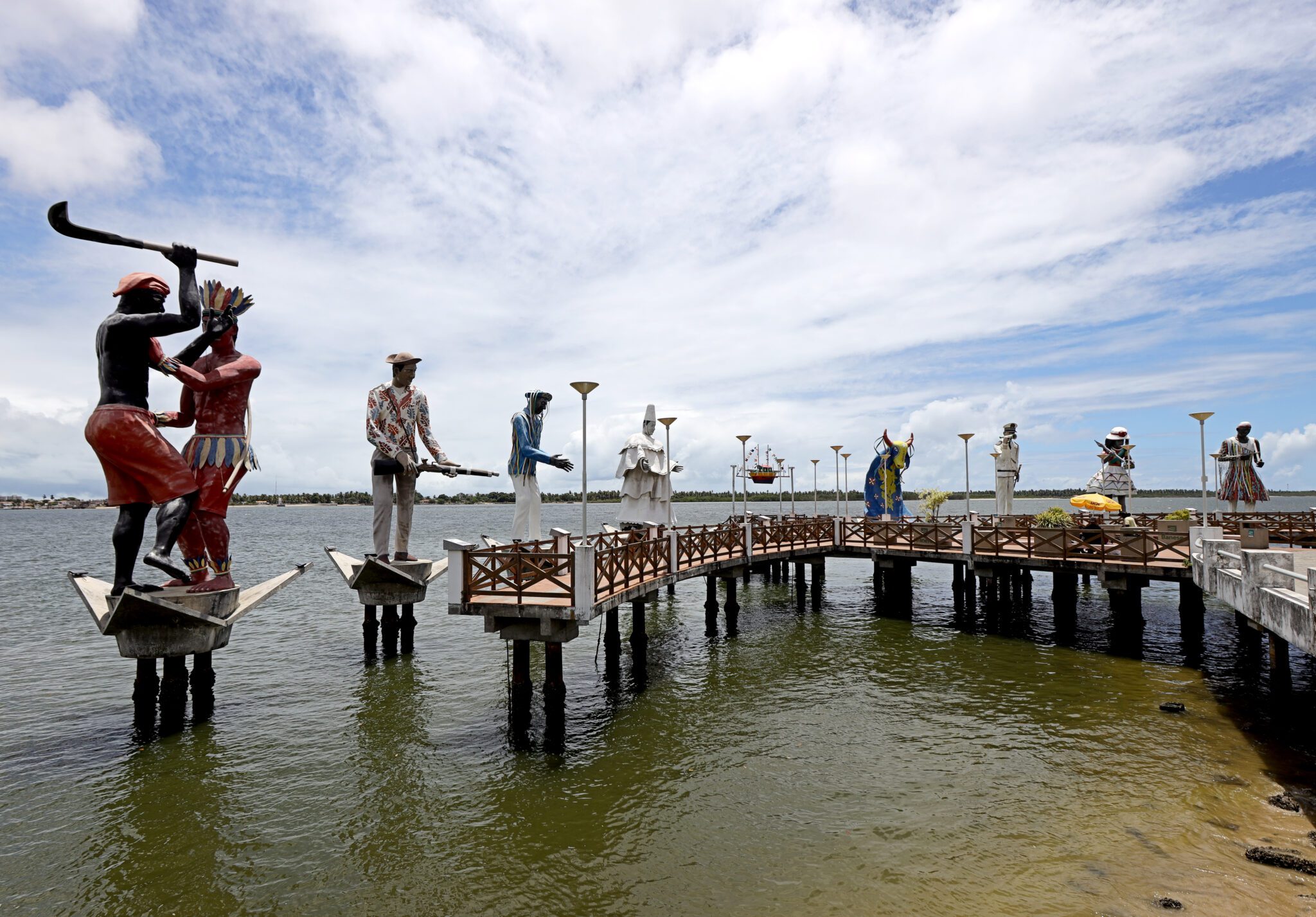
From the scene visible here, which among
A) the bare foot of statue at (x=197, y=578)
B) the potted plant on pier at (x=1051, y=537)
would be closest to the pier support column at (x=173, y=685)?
the bare foot of statue at (x=197, y=578)

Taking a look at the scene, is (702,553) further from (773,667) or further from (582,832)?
(582,832)

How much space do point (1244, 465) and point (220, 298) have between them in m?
34.4

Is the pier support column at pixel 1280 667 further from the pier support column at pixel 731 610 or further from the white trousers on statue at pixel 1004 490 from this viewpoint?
the white trousers on statue at pixel 1004 490

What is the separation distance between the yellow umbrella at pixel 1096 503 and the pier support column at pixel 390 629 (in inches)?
828

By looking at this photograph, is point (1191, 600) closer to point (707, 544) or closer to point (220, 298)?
point (707, 544)

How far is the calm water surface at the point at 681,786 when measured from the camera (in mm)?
8672

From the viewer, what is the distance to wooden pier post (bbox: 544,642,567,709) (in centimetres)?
1348

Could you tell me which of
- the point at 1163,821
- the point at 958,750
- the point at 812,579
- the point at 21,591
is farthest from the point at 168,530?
the point at 21,591

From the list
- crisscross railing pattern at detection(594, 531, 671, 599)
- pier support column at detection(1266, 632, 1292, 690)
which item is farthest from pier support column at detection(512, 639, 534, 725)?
pier support column at detection(1266, 632, 1292, 690)

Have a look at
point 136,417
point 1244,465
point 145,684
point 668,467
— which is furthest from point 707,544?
point 1244,465

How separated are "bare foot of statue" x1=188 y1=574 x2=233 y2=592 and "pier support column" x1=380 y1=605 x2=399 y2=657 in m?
6.01

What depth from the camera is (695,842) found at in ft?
31.9

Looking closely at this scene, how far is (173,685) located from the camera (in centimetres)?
1384

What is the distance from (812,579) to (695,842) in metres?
19.9
